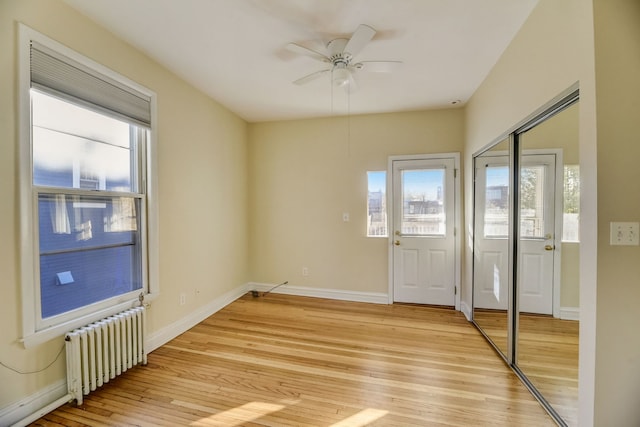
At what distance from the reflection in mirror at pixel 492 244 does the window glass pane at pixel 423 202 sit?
1.90 ft

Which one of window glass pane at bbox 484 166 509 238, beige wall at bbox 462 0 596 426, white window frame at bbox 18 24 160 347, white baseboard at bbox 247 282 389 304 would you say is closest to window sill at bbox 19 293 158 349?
white window frame at bbox 18 24 160 347

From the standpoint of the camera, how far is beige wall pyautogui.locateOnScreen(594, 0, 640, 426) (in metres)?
1.28

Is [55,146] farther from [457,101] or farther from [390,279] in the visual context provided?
[457,101]

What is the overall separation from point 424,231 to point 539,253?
1.81 metres

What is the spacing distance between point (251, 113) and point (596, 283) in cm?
395

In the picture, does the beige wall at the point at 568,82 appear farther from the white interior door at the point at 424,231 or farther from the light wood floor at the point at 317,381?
the white interior door at the point at 424,231

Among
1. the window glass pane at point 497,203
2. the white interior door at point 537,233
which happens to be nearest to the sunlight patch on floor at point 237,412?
the white interior door at point 537,233

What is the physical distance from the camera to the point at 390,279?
384 cm

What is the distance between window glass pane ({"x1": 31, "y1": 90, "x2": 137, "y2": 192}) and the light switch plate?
3294mm

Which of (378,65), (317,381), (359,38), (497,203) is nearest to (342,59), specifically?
(378,65)

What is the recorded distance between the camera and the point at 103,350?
6.51ft

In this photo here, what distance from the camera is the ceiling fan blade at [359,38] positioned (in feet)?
5.86

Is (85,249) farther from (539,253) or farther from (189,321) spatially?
(539,253)

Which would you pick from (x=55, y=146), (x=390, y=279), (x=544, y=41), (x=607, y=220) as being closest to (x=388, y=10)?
(x=544, y=41)
